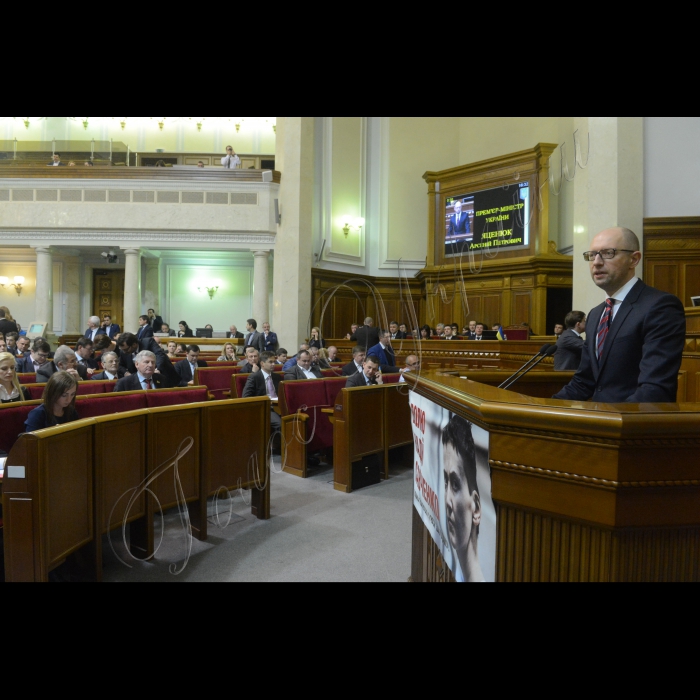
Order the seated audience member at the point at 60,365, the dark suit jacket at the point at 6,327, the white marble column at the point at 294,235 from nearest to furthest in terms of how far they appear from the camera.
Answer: the seated audience member at the point at 60,365 < the dark suit jacket at the point at 6,327 < the white marble column at the point at 294,235

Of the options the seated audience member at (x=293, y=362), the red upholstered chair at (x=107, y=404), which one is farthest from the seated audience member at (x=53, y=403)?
the seated audience member at (x=293, y=362)

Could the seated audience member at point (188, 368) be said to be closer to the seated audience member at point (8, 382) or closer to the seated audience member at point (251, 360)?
the seated audience member at point (251, 360)

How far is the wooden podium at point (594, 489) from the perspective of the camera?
1.21m

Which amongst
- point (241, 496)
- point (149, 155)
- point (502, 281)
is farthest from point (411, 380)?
point (149, 155)

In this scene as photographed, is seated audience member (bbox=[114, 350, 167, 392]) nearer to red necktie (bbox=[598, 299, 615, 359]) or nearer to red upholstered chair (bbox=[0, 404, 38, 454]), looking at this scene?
red upholstered chair (bbox=[0, 404, 38, 454])

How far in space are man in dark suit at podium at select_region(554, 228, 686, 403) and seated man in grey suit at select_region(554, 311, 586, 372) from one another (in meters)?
1.95

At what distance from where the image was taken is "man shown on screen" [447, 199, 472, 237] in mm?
14016

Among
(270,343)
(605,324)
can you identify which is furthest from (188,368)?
(605,324)

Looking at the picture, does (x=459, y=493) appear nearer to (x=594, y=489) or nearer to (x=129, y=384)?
(x=594, y=489)

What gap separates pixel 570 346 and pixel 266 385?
331 cm

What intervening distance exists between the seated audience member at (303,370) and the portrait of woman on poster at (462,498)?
467cm

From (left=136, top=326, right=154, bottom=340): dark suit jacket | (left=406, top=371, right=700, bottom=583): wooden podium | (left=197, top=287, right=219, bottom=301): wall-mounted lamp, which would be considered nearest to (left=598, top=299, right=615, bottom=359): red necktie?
(left=406, top=371, right=700, bottom=583): wooden podium

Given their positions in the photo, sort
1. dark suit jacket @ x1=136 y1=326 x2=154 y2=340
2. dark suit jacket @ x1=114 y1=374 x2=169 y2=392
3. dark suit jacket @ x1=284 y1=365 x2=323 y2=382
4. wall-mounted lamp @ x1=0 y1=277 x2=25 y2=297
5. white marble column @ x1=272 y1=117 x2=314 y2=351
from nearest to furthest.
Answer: dark suit jacket @ x1=114 y1=374 x2=169 y2=392 → dark suit jacket @ x1=284 y1=365 x2=323 y2=382 → dark suit jacket @ x1=136 y1=326 x2=154 y2=340 → white marble column @ x1=272 y1=117 x2=314 y2=351 → wall-mounted lamp @ x1=0 y1=277 x2=25 y2=297

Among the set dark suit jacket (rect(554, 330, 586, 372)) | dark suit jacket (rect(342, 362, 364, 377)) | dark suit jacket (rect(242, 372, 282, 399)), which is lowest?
dark suit jacket (rect(242, 372, 282, 399))
